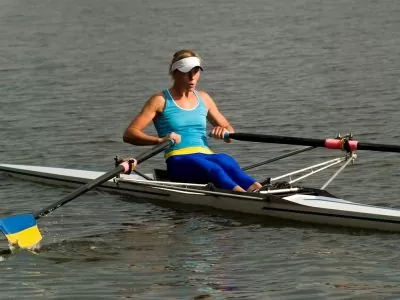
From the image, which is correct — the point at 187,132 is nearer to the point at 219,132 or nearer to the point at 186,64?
the point at 219,132

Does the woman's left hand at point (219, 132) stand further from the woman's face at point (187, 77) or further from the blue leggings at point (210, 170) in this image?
the woman's face at point (187, 77)

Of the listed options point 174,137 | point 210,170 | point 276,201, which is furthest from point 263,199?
point 174,137

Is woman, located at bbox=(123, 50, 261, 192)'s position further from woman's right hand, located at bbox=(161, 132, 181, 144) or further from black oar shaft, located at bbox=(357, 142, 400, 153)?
black oar shaft, located at bbox=(357, 142, 400, 153)

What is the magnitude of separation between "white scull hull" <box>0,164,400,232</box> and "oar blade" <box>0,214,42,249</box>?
68.5 inches

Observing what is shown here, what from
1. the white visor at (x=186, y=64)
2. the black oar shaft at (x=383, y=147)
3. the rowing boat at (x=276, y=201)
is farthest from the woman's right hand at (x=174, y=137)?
the black oar shaft at (x=383, y=147)

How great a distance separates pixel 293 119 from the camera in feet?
57.4

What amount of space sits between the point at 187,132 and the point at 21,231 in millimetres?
2167

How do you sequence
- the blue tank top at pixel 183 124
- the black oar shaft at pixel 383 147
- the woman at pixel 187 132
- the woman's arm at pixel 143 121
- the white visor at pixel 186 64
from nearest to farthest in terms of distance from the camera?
the black oar shaft at pixel 383 147 < the white visor at pixel 186 64 < the woman at pixel 187 132 < the woman's arm at pixel 143 121 < the blue tank top at pixel 183 124

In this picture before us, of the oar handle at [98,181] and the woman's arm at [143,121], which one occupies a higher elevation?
the woman's arm at [143,121]

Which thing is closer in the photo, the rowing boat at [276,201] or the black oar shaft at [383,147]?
the black oar shaft at [383,147]

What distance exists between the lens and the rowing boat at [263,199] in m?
10.6

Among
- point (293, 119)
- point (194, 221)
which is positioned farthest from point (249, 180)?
point (293, 119)

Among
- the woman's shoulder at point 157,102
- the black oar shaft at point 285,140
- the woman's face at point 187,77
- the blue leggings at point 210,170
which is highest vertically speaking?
the woman's face at point 187,77

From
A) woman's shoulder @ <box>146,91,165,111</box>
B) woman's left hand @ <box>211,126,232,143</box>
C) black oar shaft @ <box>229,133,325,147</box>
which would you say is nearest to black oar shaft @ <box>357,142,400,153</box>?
black oar shaft @ <box>229,133,325,147</box>
